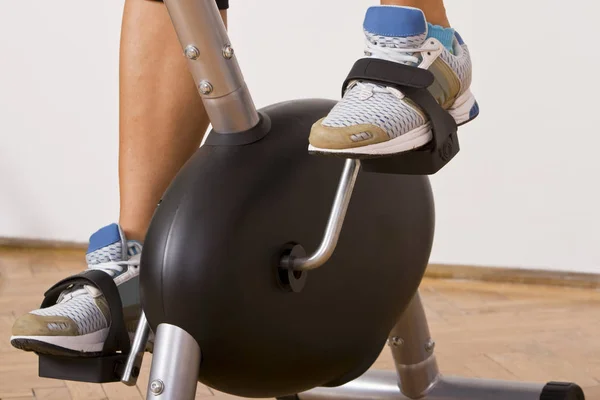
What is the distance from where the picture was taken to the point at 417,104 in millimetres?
905

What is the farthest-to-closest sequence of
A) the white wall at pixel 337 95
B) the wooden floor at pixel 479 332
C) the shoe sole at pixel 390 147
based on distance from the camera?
the white wall at pixel 337 95
the wooden floor at pixel 479 332
the shoe sole at pixel 390 147

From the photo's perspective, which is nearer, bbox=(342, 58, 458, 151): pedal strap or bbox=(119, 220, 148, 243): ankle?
bbox=(342, 58, 458, 151): pedal strap

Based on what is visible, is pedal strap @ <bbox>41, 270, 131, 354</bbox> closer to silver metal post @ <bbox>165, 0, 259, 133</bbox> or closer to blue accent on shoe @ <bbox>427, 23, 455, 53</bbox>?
silver metal post @ <bbox>165, 0, 259, 133</bbox>

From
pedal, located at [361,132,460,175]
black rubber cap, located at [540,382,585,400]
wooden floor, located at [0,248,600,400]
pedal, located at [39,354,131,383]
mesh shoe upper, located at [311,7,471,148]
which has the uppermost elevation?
mesh shoe upper, located at [311,7,471,148]

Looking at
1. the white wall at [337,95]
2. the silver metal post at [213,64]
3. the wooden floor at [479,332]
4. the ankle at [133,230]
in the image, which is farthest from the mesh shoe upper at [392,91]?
the white wall at [337,95]

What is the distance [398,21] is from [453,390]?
20.9 inches

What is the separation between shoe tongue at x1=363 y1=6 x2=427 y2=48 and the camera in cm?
93

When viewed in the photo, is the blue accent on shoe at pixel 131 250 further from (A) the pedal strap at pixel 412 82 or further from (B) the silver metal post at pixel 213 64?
(A) the pedal strap at pixel 412 82

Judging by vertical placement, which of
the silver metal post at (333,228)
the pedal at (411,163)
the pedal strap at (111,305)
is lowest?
the pedal strap at (111,305)

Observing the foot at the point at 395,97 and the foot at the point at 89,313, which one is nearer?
the foot at the point at 395,97

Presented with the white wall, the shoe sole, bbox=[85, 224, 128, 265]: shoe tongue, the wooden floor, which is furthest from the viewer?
the white wall

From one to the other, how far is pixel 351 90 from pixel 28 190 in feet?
5.40

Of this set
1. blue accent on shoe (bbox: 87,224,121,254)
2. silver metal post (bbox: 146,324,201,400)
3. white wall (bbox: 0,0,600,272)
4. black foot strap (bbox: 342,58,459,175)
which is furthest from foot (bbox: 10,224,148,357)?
white wall (bbox: 0,0,600,272)

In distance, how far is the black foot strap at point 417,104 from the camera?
91 centimetres
